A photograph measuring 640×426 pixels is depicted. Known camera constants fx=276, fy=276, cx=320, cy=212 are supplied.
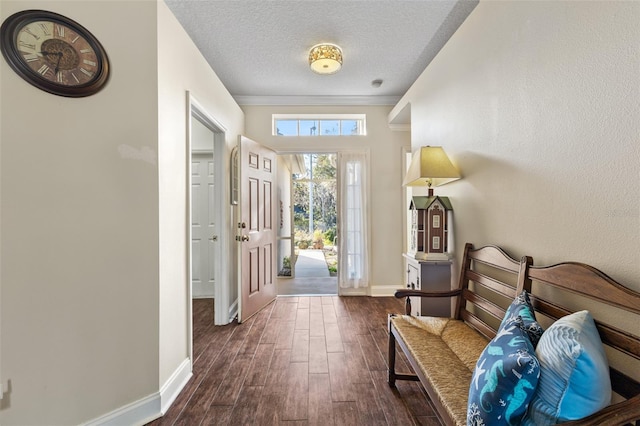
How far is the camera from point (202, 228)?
395cm

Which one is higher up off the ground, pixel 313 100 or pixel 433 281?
pixel 313 100

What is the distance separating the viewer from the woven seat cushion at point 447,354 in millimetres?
1156

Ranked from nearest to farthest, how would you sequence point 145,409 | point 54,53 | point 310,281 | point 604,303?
point 604,303, point 54,53, point 145,409, point 310,281

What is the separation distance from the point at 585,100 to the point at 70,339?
266cm

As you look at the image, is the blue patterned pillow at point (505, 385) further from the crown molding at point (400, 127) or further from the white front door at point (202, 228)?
the white front door at point (202, 228)

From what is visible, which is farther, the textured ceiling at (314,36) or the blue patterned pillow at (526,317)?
the textured ceiling at (314,36)

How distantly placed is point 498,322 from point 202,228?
3.61 meters

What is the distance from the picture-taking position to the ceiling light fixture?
2559 mm

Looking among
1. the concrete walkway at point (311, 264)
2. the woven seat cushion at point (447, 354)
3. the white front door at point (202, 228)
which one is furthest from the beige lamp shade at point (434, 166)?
the concrete walkway at point (311, 264)

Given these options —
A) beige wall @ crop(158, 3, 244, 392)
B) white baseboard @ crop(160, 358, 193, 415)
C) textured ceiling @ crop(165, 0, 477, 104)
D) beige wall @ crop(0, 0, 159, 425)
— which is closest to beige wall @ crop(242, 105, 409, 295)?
textured ceiling @ crop(165, 0, 477, 104)

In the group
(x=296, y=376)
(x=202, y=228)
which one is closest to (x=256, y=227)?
(x=202, y=228)

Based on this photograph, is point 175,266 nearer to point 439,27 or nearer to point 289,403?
point 289,403

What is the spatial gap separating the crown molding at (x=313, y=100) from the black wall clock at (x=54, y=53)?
92.6 inches

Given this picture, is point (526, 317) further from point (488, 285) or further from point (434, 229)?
point (434, 229)
